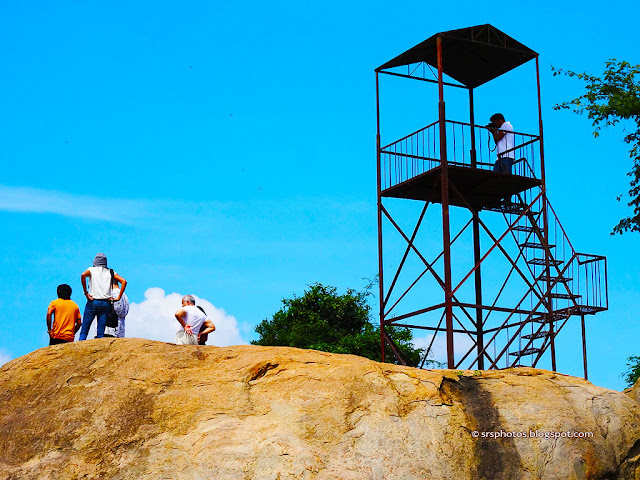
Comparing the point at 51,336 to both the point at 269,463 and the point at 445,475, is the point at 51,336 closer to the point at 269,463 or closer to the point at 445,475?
the point at 269,463

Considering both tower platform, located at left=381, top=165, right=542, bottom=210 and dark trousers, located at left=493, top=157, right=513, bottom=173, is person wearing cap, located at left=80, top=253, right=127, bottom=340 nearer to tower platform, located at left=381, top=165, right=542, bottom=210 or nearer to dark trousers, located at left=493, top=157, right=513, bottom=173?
tower platform, located at left=381, top=165, right=542, bottom=210

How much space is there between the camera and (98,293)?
18.3m

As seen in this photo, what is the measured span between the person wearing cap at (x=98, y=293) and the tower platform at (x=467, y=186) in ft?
39.8

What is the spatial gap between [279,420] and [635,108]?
2250 cm

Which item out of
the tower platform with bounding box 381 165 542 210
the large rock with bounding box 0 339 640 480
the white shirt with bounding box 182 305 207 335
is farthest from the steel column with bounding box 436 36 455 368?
the white shirt with bounding box 182 305 207 335

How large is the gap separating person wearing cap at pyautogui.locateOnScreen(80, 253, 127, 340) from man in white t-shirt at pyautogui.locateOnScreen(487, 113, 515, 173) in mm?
14559

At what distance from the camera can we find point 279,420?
52.1ft

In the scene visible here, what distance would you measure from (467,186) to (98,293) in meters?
14.4

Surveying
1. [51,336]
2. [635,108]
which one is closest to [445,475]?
[51,336]

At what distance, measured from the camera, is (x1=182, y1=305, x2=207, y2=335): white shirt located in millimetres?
18391

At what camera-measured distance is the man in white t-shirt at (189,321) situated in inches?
723

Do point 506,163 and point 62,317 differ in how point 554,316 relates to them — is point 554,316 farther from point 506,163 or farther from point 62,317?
point 62,317

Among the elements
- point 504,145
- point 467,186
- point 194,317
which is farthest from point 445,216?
point 194,317

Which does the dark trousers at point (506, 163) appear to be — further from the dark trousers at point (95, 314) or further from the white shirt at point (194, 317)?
the dark trousers at point (95, 314)
